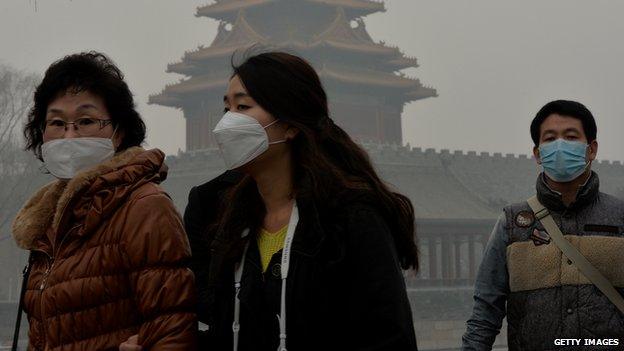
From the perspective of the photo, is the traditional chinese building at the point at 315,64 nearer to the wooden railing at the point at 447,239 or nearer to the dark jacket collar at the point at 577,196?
the wooden railing at the point at 447,239

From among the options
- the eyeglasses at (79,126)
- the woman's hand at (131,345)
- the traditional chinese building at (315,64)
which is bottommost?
the woman's hand at (131,345)

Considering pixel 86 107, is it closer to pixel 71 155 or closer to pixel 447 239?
pixel 71 155

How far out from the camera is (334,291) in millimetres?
2547

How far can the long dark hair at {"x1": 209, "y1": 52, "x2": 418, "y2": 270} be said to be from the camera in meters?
2.65

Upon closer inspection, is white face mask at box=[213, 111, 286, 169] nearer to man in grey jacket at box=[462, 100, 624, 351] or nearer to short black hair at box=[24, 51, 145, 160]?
short black hair at box=[24, 51, 145, 160]

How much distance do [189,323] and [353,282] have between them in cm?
42

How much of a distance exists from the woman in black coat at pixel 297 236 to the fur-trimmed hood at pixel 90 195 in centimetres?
21

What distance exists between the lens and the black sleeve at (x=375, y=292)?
98.1 inches

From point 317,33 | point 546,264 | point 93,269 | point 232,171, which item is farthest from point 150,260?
point 317,33

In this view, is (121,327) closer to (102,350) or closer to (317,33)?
(102,350)

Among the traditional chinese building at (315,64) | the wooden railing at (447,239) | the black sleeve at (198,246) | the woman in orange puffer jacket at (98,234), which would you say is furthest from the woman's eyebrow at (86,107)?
the traditional chinese building at (315,64)

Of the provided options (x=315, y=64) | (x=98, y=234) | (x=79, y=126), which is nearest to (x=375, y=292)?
(x=98, y=234)

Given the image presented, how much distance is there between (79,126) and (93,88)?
11 centimetres

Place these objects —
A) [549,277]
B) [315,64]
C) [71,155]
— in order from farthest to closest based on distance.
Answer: [315,64] < [549,277] < [71,155]
